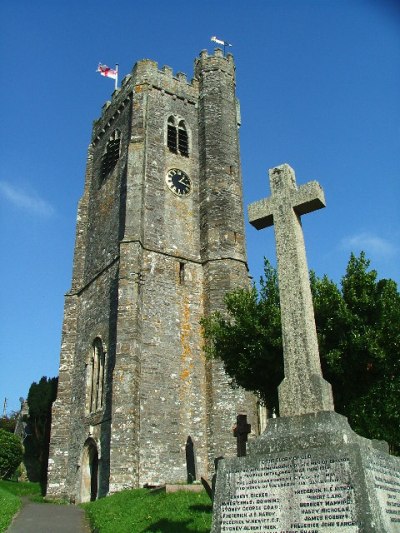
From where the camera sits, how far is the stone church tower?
2150cm

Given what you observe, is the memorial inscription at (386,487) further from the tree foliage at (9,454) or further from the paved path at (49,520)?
the tree foliage at (9,454)

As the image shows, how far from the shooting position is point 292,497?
224 inches

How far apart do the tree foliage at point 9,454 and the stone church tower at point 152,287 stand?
712cm

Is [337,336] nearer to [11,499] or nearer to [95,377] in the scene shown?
[11,499]

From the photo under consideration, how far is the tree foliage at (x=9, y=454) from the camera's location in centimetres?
3041

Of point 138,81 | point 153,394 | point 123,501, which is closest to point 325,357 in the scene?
point 123,501

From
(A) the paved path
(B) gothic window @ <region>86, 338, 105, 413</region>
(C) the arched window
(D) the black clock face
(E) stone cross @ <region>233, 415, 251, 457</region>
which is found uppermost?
(C) the arched window

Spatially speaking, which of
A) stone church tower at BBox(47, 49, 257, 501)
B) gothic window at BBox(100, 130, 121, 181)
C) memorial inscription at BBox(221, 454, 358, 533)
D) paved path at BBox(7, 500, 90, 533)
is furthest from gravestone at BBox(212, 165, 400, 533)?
gothic window at BBox(100, 130, 121, 181)

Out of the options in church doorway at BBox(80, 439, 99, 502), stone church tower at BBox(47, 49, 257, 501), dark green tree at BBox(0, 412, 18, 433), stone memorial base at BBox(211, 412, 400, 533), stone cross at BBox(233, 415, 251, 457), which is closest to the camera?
stone memorial base at BBox(211, 412, 400, 533)

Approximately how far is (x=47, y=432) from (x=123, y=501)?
55.2 ft

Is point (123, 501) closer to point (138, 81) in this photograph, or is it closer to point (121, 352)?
point (121, 352)

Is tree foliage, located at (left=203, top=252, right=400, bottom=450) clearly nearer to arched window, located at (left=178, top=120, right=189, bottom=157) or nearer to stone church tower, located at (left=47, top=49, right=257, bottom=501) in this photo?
stone church tower, located at (left=47, top=49, right=257, bottom=501)

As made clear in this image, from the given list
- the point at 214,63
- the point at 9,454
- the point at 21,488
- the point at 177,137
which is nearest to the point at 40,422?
the point at 9,454

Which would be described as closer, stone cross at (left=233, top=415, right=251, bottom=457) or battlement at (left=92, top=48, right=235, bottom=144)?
stone cross at (left=233, top=415, right=251, bottom=457)
